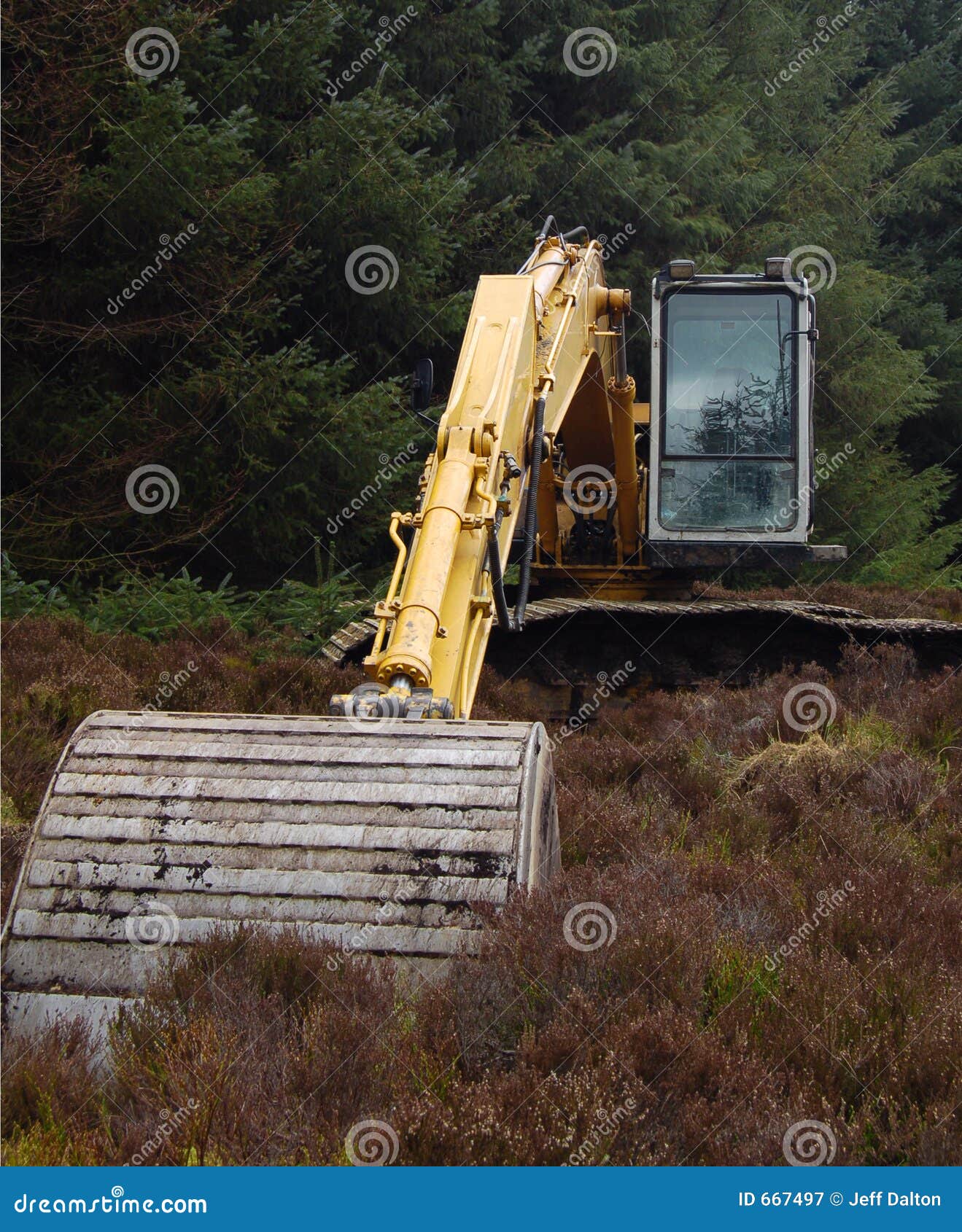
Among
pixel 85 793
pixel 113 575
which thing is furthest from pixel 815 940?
Result: pixel 113 575

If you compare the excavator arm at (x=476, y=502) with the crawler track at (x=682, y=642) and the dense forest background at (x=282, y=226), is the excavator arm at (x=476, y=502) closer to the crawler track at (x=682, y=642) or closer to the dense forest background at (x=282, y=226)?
the crawler track at (x=682, y=642)

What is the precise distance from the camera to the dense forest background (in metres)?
10.7

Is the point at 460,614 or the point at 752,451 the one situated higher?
the point at 752,451

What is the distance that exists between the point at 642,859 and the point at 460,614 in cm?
103

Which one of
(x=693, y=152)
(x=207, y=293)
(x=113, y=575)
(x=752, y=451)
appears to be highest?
(x=693, y=152)

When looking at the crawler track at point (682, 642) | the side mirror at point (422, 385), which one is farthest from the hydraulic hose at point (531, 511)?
the crawler track at point (682, 642)

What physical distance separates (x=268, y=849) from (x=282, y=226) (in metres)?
9.90

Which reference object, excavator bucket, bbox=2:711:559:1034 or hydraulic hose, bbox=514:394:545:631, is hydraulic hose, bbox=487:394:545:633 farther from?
excavator bucket, bbox=2:711:559:1034

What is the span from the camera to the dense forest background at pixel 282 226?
10672 mm

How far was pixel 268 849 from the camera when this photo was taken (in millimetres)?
3412

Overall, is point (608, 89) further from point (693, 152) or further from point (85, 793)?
point (85, 793)

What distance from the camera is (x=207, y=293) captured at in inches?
456

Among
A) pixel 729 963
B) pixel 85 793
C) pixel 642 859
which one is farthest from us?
pixel 642 859

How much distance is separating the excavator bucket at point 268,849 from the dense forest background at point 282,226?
6.46 m
